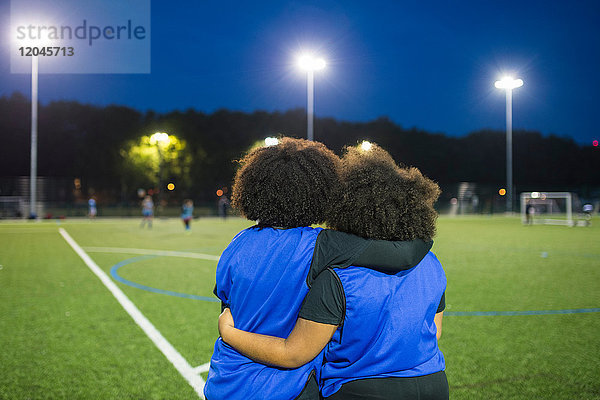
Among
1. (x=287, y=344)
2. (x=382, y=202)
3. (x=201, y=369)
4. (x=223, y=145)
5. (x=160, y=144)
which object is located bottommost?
(x=201, y=369)

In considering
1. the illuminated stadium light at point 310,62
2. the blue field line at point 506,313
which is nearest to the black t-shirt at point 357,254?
the blue field line at point 506,313

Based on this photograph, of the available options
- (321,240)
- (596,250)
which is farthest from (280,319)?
(596,250)

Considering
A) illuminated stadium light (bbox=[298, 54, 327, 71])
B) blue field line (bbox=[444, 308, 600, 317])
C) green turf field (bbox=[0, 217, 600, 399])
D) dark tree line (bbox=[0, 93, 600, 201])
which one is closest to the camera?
green turf field (bbox=[0, 217, 600, 399])

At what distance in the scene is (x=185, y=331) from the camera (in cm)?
603

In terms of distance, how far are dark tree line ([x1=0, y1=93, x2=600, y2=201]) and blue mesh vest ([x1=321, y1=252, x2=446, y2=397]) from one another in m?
61.5

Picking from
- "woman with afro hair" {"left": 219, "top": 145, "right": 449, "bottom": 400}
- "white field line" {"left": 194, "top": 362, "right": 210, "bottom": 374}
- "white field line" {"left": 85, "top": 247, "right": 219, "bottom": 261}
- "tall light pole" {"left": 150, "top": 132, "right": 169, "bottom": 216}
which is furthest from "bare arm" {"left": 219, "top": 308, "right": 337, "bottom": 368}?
"tall light pole" {"left": 150, "top": 132, "right": 169, "bottom": 216}

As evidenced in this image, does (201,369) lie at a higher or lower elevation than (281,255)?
lower

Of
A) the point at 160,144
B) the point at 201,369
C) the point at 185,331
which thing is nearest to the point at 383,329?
the point at 201,369

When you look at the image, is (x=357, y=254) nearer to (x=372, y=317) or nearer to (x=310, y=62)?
(x=372, y=317)

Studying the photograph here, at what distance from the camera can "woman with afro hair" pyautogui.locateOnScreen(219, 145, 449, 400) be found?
1.72 metres

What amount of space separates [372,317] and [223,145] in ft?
243

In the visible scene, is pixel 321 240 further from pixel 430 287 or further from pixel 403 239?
pixel 430 287

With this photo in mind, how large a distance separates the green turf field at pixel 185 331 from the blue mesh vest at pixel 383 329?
2607 millimetres

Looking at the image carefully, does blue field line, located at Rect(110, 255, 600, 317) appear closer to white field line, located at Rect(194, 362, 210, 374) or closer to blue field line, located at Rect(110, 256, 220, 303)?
blue field line, located at Rect(110, 256, 220, 303)
